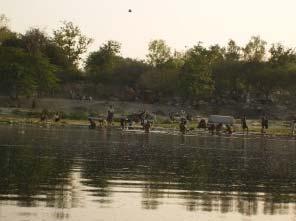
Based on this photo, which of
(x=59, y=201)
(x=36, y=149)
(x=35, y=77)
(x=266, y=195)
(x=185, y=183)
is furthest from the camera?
(x=35, y=77)

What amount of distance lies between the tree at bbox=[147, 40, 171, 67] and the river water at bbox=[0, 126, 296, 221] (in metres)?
109

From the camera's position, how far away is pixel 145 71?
134125 mm

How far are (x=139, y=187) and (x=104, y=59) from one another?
11946cm

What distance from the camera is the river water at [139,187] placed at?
636 inches

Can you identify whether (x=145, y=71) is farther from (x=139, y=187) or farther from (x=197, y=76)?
(x=139, y=187)

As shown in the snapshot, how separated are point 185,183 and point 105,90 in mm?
105496

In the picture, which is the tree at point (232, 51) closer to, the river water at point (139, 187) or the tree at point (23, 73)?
the tree at point (23, 73)

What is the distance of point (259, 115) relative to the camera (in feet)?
384

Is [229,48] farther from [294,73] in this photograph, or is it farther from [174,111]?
[174,111]

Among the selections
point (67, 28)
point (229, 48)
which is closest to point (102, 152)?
point (67, 28)

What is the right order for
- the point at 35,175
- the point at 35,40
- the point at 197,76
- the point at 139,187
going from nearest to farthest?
1. the point at 139,187
2. the point at 35,175
3. the point at 197,76
4. the point at 35,40

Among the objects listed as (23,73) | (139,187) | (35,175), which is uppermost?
(23,73)

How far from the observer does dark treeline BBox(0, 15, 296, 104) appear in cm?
11369

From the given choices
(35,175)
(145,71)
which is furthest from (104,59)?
(35,175)
